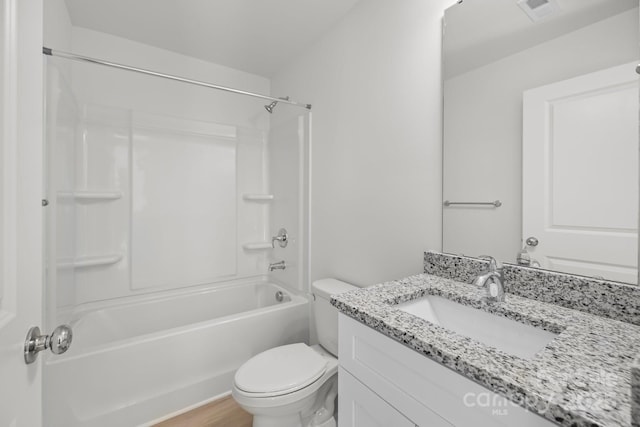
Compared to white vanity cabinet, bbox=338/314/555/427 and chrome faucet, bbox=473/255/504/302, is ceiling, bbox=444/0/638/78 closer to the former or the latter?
chrome faucet, bbox=473/255/504/302

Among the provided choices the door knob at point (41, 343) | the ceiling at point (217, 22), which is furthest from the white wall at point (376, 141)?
the door knob at point (41, 343)

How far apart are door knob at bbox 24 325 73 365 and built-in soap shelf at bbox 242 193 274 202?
1907mm

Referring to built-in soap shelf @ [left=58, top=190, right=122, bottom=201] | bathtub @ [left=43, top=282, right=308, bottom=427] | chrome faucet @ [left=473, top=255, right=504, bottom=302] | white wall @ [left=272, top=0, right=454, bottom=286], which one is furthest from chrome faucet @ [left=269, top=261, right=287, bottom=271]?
chrome faucet @ [left=473, top=255, right=504, bottom=302]

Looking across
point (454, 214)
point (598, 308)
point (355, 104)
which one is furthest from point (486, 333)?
point (355, 104)

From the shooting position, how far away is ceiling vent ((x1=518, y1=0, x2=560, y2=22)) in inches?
37.4

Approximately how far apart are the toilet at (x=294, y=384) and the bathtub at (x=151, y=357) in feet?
1.20

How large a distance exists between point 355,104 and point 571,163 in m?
1.13

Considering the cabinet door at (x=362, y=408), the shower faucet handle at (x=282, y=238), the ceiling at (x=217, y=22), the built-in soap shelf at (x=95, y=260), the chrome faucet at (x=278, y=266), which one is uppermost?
the ceiling at (x=217, y=22)

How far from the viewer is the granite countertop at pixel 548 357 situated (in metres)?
0.45

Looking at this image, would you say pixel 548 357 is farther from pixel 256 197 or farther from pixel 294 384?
pixel 256 197

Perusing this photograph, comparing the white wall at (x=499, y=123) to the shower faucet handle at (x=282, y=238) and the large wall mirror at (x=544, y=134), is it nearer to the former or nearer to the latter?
the large wall mirror at (x=544, y=134)

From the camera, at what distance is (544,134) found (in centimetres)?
95

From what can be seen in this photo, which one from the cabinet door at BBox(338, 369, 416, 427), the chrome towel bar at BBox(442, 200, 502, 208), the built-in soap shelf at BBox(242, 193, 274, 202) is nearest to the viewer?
the cabinet door at BBox(338, 369, 416, 427)

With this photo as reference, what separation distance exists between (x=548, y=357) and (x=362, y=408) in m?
0.54
